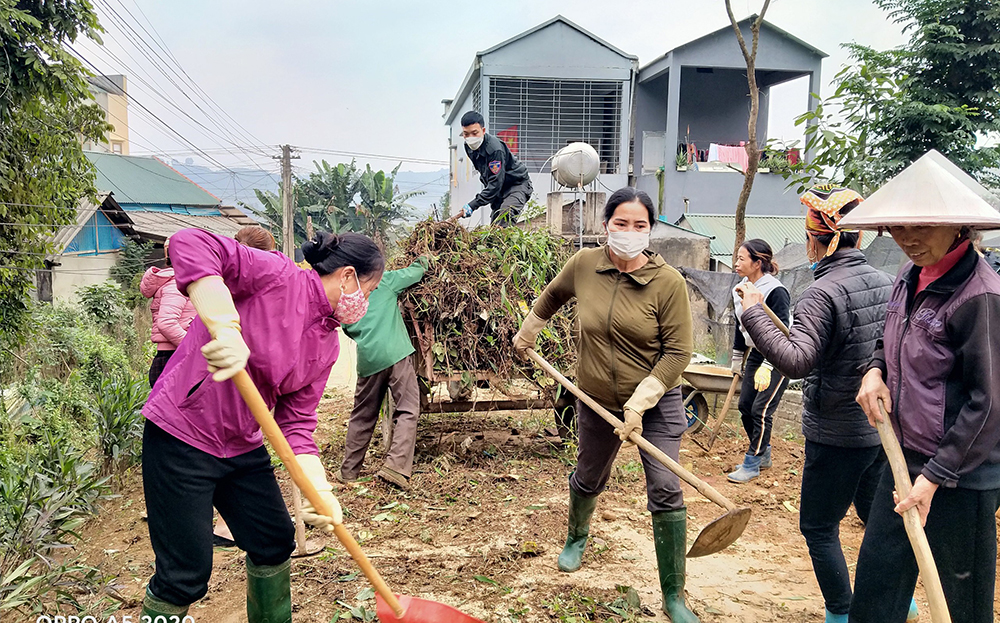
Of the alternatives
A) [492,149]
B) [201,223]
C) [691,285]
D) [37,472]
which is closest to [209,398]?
[37,472]

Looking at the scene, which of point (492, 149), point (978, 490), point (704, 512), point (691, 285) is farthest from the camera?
point (691, 285)

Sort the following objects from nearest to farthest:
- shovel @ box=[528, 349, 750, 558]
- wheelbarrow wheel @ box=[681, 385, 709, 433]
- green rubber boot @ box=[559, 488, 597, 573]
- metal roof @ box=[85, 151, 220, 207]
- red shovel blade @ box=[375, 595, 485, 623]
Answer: red shovel blade @ box=[375, 595, 485, 623] < shovel @ box=[528, 349, 750, 558] < green rubber boot @ box=[559, 488, 597, 573] < wheelbarrow wheel @ box=[681, 385, 709, 433] < metal roof @ box=[85, 151, 220, 207]

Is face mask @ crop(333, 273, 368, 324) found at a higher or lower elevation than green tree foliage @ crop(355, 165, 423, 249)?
lower

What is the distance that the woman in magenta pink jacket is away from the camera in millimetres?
4609

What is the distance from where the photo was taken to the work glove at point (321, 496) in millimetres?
2277

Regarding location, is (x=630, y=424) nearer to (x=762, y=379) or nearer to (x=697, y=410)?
(x=762, y=379)

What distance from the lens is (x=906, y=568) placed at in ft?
7.52

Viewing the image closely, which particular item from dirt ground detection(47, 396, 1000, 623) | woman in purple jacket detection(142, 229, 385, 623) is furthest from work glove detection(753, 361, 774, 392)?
woman in purple jacket detection(142, 229, 385, 623)

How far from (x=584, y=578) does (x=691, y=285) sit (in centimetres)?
687

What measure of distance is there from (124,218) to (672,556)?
19437 millimetres

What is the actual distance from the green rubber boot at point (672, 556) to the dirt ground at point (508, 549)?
5.7 inches

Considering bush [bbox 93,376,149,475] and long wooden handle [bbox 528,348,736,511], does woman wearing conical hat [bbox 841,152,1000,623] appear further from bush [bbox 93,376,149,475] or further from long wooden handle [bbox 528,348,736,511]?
bush [bbox 93,376,149,475]

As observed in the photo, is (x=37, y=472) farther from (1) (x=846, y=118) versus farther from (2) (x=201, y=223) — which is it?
(2) (x=201, y=223)

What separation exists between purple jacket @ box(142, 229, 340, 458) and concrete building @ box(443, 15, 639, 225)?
1403 centimetres
